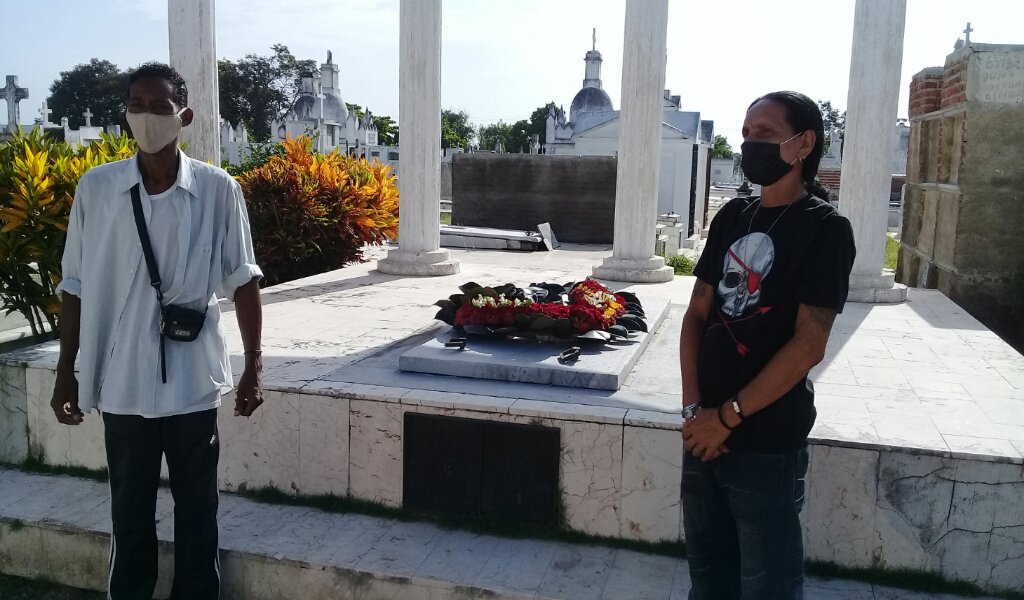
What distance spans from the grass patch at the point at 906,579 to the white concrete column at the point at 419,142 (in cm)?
675

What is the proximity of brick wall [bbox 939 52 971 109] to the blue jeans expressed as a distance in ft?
28.2

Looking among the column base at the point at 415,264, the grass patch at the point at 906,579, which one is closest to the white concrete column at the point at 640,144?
the column base at the point at 415,264

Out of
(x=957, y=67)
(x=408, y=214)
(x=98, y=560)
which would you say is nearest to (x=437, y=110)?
(x=408, y=214)

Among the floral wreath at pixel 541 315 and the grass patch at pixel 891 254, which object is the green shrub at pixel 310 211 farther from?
the grass patch at pixel 891 254

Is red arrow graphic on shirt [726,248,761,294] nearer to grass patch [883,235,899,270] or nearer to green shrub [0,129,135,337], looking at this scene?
green shrub [0,129,135,337]

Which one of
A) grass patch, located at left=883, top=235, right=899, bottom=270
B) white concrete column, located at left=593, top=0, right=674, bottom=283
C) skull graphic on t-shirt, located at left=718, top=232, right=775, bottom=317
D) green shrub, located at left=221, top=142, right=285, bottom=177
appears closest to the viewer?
skull graphic on t-shirt, located at left=718, top=232, right=775, bottom=317

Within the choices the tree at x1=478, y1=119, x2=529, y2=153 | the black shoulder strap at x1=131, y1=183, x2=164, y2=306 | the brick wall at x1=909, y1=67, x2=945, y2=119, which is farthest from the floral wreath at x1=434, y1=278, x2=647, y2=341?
the tree at x1=478, y1=119, x2=529, y2=153

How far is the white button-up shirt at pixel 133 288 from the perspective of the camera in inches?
122

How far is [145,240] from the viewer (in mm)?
3084

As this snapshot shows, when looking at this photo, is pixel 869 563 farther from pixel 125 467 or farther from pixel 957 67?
pixel 957 67

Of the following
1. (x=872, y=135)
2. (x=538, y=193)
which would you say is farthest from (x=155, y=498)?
(x=538, y=193)

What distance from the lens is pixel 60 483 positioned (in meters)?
4.92

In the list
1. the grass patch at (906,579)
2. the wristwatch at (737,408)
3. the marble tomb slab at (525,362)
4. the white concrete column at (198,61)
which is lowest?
the grass patch at (906,579)

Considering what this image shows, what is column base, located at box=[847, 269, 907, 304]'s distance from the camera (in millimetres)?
8734
